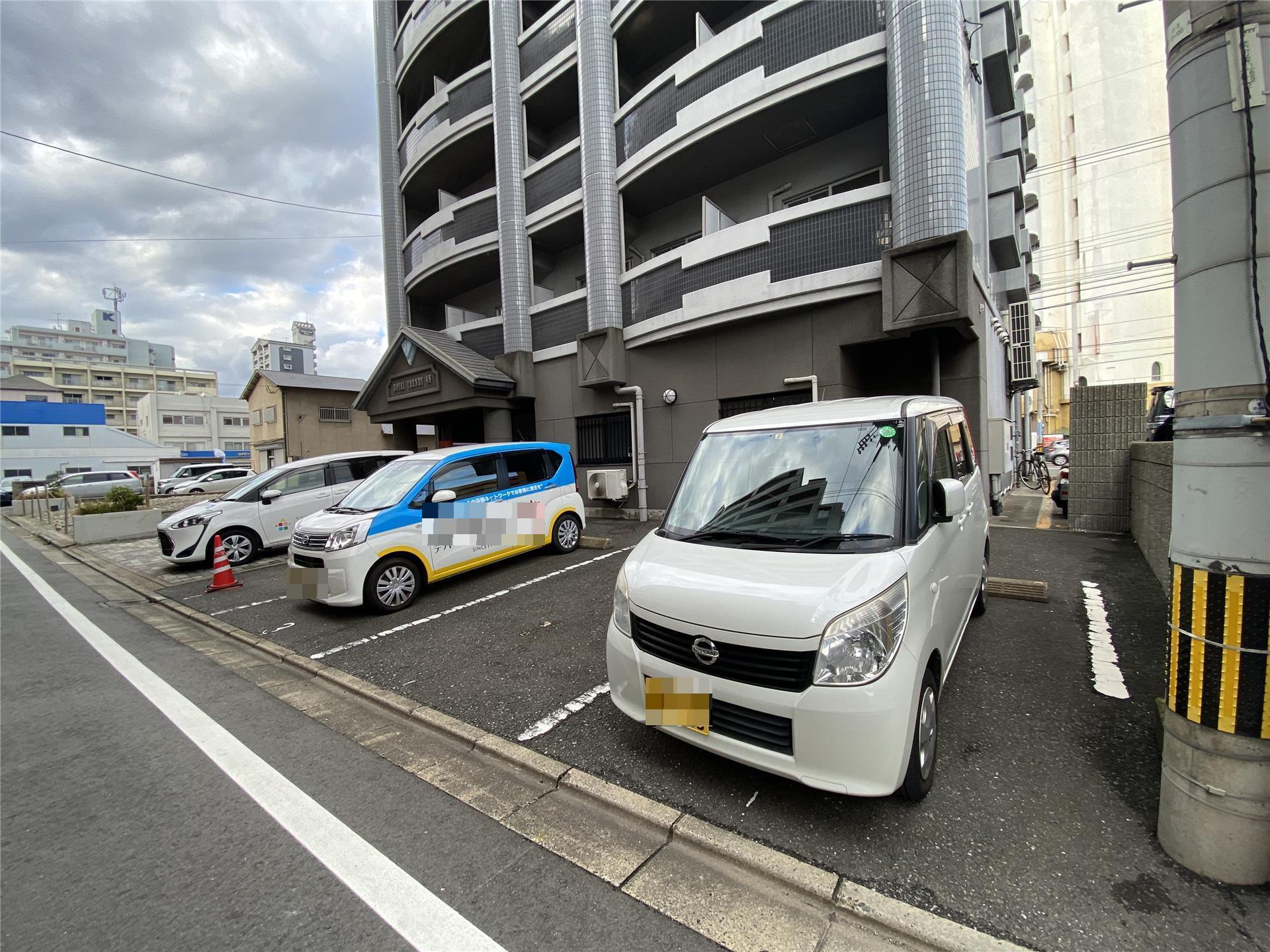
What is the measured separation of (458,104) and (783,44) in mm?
10144

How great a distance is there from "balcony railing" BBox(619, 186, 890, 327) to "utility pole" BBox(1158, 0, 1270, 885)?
630 centimetres

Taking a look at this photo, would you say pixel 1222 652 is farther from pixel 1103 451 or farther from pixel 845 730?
pixel 1103 451

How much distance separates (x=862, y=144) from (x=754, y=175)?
6.95ft

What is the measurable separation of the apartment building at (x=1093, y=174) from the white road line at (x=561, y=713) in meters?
38.1

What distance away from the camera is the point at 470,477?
Result: 6641mm

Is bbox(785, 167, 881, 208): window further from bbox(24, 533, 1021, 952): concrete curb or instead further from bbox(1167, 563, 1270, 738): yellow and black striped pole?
bbox(24, 533, 1021, 952): concrete curb

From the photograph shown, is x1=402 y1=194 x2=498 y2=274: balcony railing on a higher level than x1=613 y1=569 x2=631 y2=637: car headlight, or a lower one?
higher

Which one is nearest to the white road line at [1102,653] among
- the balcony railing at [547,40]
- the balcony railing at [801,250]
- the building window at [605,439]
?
the balcony railing at [801,250]

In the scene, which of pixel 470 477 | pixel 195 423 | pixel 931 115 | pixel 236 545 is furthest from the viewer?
pixel 195 423

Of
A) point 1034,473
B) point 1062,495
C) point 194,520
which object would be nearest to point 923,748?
point 1062,495

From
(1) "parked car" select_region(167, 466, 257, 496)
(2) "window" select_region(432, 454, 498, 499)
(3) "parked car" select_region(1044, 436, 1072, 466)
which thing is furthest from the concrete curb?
(1) "parked car" select_region(167, 466, 257, 496)

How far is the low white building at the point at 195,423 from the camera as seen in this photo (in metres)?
51.5

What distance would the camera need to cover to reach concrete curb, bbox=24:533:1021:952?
177 centimetres

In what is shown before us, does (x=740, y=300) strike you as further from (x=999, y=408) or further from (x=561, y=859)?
(x=561, y=859)
